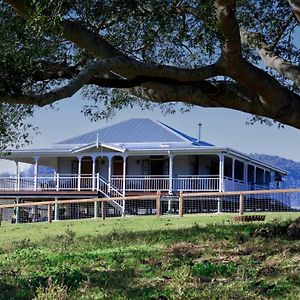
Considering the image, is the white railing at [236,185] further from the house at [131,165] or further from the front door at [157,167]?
the front door at [157,167]

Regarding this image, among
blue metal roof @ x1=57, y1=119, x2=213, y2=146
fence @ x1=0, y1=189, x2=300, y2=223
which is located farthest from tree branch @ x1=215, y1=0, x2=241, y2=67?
blue metal roof @ x1=57, y1=119, x2=213, y2=146

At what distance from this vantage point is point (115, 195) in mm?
36062

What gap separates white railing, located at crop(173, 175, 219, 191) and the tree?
2087 cm

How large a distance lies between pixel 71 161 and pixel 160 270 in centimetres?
3179

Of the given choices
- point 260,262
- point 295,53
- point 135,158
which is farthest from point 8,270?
point 135,158

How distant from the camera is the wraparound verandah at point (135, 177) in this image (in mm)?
36062

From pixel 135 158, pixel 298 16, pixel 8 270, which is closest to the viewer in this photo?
pixel 8 270

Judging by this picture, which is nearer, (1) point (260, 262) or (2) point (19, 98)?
(1) point (260, 262)

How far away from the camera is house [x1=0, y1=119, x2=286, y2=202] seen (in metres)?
36.1

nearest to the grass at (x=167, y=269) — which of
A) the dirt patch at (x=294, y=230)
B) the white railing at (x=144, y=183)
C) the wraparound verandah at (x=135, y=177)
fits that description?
the dirt patch at (x=294, y=230)

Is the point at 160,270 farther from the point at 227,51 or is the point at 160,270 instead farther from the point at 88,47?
the point at 88,47

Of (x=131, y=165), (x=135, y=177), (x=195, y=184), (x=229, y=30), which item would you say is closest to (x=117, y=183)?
(x=135, y=177)

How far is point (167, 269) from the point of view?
9.12 meters

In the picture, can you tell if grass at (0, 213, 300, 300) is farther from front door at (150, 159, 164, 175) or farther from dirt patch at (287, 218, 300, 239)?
front door at (150, 159, 164, 175)
